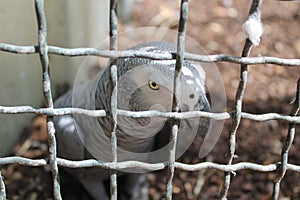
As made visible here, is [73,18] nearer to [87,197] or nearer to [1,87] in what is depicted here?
[1,87]

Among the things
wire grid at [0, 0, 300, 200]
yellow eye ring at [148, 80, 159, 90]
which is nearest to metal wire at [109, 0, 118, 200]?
wire grid at [0, 0, 300, 200]

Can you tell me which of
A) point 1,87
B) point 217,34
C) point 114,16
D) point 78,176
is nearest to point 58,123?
point 78,176

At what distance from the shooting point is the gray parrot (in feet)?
3.32

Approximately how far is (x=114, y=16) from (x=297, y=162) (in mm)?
1158

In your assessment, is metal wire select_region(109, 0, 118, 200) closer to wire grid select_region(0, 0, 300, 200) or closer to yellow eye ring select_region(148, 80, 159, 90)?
wire grid select_region(0, 0, 300, 200)

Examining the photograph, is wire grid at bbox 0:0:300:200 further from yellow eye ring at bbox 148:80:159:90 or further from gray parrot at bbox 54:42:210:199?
yellow eye ring at bbox 148:80:159:90

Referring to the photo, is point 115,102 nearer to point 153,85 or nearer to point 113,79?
point 113,79

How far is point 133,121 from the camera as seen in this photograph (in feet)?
4.09

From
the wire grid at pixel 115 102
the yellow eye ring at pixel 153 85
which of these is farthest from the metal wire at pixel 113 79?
the yellow eye ring at pixel 153 85

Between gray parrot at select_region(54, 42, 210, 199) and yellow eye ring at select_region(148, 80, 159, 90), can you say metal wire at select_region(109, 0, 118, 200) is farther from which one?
yellow eye ring at select_region(148, 80, 159, 90)

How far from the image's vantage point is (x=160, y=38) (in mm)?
2080

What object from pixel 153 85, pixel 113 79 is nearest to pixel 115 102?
pixel 113 79

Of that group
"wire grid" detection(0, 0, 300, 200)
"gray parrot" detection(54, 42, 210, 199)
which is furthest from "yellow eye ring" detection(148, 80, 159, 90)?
"wire grid" detection(0, 0, 300, 200)

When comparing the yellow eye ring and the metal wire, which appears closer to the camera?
the metal wire
